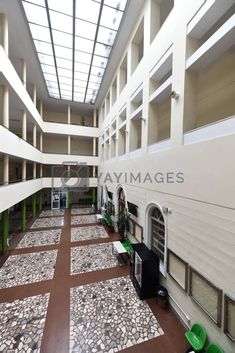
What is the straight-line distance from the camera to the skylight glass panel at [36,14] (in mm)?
6598

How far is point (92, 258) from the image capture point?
22.9 ft

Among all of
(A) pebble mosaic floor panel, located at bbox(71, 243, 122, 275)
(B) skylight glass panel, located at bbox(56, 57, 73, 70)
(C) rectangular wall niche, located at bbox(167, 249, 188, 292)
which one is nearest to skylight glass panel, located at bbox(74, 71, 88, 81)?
(B) skylight glass panel, located at bbox(56, 57, 73, 70)

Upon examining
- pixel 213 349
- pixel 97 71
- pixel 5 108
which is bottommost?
pixel 213 349

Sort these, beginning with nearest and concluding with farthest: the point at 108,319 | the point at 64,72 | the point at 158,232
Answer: the point at 108,319, the point at 158,232, the point at 64,72

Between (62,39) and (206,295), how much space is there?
11.7 metres

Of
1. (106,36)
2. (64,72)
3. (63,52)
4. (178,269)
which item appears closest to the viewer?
(178,269)

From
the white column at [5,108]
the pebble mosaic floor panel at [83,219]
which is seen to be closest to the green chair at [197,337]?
the white column at [5,108]

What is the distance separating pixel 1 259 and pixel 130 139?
7904 mm

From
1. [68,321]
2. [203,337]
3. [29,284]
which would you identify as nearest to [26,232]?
[29,284]

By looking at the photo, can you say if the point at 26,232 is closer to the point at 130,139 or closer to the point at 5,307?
the point at 5,307

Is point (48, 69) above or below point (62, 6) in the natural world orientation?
above

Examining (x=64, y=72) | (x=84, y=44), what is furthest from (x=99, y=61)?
(x=64, y=72)

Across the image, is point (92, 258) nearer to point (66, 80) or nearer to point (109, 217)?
point (109, 217)

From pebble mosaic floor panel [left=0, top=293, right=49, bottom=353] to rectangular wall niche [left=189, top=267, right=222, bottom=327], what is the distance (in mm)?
3632
